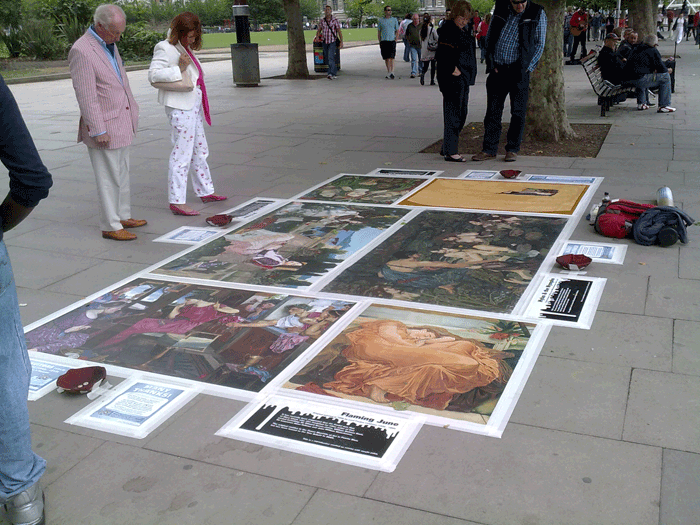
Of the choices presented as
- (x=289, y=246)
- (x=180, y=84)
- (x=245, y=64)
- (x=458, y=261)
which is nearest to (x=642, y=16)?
(x=245, y=64)

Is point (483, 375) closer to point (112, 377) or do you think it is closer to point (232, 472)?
point (232, 472)

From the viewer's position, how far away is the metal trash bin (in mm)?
17500

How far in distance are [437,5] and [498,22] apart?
10162cm

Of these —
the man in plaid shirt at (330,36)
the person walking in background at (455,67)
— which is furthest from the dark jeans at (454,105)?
the man in plaid shirt at (330,36)

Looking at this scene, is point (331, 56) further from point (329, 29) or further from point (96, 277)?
point (96, 277)

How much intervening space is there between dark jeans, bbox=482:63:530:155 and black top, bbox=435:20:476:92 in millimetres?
295

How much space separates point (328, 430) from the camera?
2973 mm

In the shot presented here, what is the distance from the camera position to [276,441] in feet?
9.57

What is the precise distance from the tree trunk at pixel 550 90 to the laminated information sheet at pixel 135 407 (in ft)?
22.6

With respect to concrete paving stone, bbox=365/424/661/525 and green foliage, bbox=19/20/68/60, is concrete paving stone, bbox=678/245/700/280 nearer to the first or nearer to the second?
concrete paving stone, bbox=365/424/661/525

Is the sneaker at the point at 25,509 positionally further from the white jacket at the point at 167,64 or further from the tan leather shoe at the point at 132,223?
the white jacket at the point at 167,64

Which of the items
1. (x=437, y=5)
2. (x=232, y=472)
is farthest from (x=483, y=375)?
(x=437, y=5)

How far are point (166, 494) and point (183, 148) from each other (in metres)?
4.12

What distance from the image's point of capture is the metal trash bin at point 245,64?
17.5 m
